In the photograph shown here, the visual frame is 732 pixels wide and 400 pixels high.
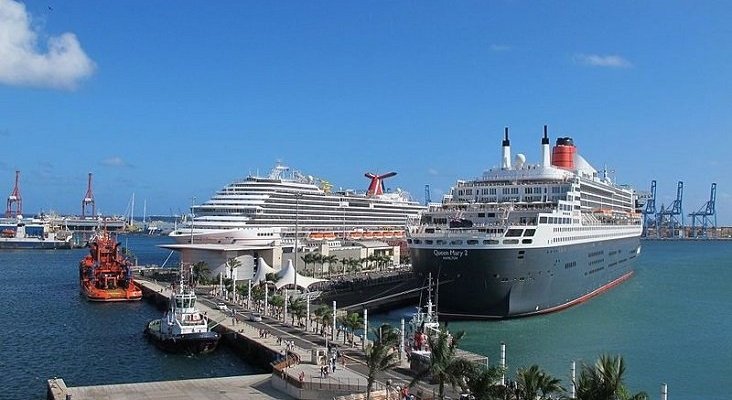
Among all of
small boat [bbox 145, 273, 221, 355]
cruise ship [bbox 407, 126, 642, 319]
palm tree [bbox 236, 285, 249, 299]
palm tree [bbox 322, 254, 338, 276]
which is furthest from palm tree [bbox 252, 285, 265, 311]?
palm tree [bbox 322, 254, 338, 276]

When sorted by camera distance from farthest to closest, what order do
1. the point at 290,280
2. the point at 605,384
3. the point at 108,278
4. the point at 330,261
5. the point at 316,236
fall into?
the point at 316,236 < the point at 330,261 < the point at 108,278 < the point at 290,280 < the point at 605,384

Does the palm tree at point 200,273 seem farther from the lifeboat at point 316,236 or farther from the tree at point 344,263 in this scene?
the lifeboat at point 316,236

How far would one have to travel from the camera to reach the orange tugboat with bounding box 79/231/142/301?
63844mm

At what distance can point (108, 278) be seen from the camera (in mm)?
67062

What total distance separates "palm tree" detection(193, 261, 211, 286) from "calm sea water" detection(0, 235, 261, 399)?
230 inches

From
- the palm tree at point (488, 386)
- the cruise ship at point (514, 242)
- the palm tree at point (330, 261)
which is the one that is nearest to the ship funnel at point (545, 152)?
the cruise ship at point (514, 242)

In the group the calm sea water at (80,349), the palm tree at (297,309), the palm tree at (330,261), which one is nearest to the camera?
the calm sea water at (80,349)

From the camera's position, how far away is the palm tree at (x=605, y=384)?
17.5 m

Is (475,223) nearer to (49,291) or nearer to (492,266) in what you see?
(492,266)

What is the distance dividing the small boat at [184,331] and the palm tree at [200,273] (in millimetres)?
22254

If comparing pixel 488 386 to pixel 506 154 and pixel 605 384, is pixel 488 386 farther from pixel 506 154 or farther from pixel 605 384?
pixel 506 154

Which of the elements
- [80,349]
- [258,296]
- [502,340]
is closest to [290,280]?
[258,296]

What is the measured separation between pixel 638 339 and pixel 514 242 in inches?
414

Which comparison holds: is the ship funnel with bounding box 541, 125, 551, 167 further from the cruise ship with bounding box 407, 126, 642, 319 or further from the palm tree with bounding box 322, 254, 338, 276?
the palm tree with bounding box 322, 254, 338, 276
